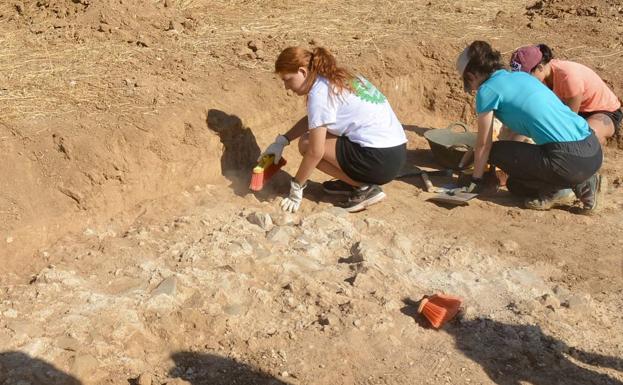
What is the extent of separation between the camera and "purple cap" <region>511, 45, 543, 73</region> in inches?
216

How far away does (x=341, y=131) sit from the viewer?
5.01 metres

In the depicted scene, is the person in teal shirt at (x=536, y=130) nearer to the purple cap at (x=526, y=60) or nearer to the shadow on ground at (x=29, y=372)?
the purple cap at (x=526, y=60)

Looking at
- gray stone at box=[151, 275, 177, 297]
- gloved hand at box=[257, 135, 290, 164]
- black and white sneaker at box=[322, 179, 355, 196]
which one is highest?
gloved hand at box=[257, 135, 290, 164]

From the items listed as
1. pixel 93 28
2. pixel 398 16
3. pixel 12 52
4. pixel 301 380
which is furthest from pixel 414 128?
pixel 301 380

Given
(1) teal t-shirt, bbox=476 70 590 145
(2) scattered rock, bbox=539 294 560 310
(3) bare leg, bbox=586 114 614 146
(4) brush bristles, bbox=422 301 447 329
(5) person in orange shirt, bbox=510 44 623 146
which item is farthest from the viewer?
(3) bare leg, bbox=586 114 614 146

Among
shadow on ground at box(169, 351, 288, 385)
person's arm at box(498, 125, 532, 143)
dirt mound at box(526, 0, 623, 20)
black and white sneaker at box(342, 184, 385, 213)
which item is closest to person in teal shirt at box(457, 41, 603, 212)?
person's arm at box(498, 125, 532, 143)

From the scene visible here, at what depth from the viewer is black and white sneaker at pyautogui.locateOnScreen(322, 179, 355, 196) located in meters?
5.40

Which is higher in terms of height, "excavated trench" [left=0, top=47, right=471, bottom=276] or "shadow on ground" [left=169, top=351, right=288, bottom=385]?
"excavated trench" [left=0, top=47, right=471, bottom=276]

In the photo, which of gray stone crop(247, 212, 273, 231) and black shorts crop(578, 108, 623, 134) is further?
black shorts crop(578, 108, 623, 134)

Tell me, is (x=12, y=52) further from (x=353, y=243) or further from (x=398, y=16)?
(x=398, y=16)

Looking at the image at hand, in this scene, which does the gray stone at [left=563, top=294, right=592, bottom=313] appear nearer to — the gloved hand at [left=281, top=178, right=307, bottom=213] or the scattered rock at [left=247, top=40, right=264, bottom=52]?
the gloved hand at [left=281, top=178, right=307, bottom=213]

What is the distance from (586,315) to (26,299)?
2875 millimetres

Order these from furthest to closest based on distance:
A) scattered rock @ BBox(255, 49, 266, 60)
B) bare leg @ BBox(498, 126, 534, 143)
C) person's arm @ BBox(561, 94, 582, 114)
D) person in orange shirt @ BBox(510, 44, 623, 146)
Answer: scattered rock @ BBox(255, 49, 266, 60)
bare leg @ BBox(498, 126, 534, 143)
person's arm @ BBox(561, 94, 582, 114)
person in orange shirt @ BBox(510, 44, 623, 146)

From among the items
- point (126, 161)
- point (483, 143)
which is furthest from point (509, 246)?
point (126, 161)
